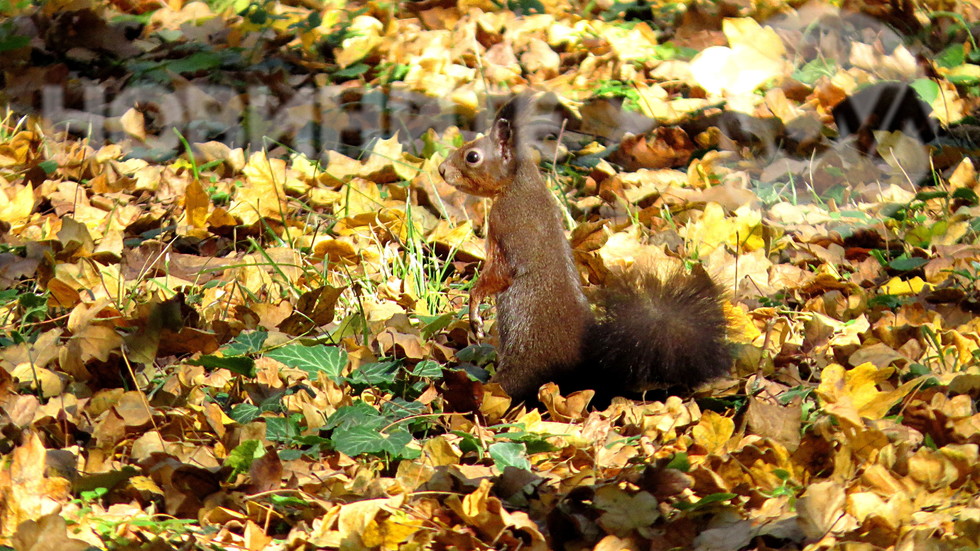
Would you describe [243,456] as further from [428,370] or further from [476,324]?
[476,324]

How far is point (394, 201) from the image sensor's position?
403 centimetres

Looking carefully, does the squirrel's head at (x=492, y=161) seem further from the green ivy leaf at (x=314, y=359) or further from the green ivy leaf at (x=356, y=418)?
the green ivy leaf at (x=356, y=418)

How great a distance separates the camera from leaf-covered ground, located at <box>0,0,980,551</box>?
2.12 metres

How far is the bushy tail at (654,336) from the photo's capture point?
2.47 metres

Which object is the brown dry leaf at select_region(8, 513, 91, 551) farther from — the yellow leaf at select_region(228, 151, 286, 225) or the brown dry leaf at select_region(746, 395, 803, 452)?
the yellow leaf at select_region(228, 151, 286, 225)

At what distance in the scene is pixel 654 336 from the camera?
8.07ft

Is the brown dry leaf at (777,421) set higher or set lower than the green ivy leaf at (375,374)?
higher

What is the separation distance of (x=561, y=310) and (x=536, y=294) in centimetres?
8

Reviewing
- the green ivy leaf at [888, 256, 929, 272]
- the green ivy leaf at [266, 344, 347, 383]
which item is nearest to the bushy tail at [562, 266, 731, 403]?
the green ivy leaf at [266, 344, 347, 383]

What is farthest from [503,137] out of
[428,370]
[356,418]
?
[356,418]

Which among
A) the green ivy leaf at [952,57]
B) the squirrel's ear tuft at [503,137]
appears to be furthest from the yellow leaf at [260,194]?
the green ivy leaf at [952,57]

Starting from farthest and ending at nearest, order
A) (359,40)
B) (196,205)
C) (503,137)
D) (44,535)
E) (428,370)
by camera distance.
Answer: (359,40) < (196,205) < (503,137) < (428,370) < (44,535)

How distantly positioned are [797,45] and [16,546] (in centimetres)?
437

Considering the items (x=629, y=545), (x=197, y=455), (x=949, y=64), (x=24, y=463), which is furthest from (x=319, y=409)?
(x=949, y=64)
